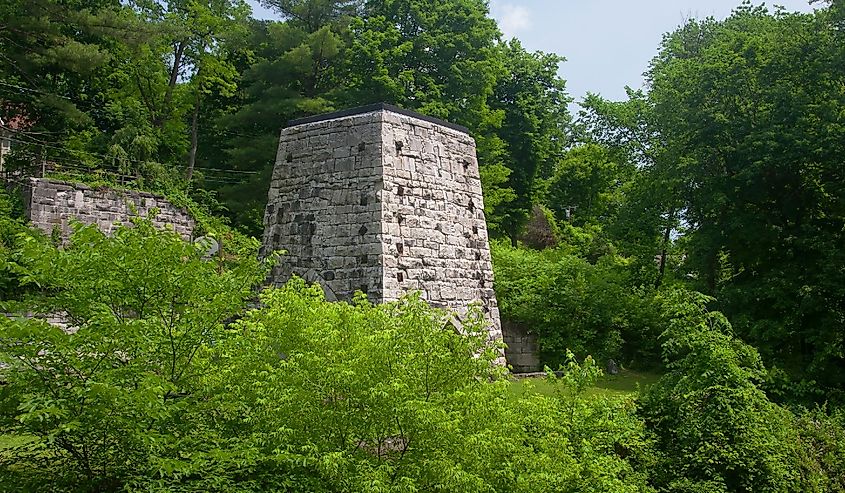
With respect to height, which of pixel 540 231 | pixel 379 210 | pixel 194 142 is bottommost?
pixel 379 210

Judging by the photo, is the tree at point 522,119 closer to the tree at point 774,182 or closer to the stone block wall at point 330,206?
the tree at point 774,182

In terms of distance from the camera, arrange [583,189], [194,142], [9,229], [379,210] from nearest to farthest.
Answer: [379,210], [9,229], [194,142], [583,189]

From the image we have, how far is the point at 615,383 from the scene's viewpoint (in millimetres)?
12305

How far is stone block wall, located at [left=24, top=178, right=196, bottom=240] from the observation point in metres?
13.8

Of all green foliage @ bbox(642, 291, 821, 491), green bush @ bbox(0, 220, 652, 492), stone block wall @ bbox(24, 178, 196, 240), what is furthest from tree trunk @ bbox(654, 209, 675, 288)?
green bush @ bbox(0, 220, 652, 492)

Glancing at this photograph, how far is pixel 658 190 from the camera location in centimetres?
1544

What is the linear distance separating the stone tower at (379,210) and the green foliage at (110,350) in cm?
324

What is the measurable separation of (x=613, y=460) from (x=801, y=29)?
10.2 m

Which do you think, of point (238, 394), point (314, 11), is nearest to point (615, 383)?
point (238, 394)

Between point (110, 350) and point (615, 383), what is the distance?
9500 mm

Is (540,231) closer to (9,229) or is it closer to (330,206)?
(330,206)

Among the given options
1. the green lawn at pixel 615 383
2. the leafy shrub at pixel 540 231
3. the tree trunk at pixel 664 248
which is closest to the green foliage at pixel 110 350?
the green lawn at pixel 615 383

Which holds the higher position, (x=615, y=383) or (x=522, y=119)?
(x=522, y=119)

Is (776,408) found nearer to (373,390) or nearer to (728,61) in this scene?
(373,390)
